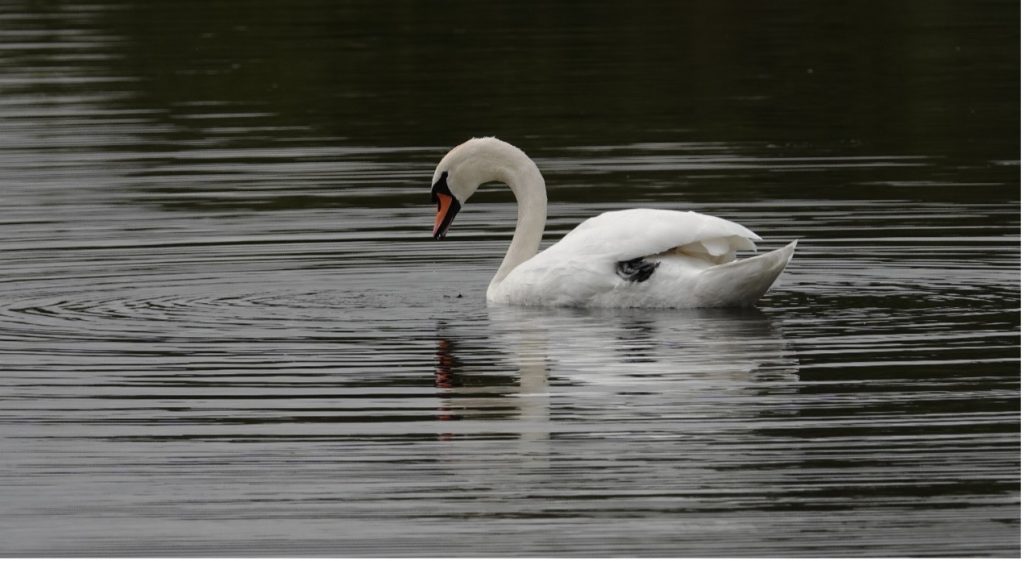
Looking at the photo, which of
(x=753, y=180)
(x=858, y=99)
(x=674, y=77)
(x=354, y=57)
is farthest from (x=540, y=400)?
(x=354, y=57)

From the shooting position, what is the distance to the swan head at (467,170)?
1302cm

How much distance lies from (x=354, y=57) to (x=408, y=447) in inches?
795

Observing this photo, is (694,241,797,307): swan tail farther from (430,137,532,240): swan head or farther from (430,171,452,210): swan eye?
(430,171,452,210): swan eye

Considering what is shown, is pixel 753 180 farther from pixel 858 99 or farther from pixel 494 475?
pixel 494 475

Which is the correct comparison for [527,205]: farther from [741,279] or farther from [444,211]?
[741,279]

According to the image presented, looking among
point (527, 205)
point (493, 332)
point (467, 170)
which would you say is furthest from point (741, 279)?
point (467, 170)

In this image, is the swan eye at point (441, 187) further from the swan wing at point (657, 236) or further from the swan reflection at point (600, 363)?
the swan wing at point (657, 236)

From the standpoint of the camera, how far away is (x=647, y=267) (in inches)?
460

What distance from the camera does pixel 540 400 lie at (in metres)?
9.53

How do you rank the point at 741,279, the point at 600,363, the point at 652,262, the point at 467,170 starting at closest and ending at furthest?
1. the point at 600,363
2. the point at 741,279
3. the point at 652,262
4. the point at 467,170

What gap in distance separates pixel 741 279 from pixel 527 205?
1.97 m

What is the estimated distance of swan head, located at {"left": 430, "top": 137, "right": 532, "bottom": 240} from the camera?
13.0 m

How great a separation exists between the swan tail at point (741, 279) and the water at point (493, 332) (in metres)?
0.10

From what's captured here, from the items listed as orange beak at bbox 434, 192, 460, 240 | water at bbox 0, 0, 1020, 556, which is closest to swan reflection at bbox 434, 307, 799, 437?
water at bbox 0, 0, 1020, 556
